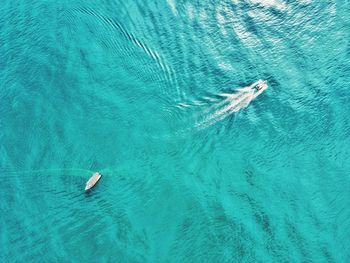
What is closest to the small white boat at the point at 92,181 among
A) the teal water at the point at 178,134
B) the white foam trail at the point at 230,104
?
the teal water at the point at 178,134

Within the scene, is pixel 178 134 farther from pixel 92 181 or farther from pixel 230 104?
pixel 92 181

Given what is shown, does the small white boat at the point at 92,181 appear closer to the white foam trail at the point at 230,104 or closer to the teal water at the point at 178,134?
the teal water at the point at 178,134

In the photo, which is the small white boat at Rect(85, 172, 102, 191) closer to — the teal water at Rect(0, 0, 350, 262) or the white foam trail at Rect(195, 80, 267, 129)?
the teal water at Rect(0, 0, 350, 262)

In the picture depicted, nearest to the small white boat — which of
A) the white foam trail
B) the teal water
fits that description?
the teal water

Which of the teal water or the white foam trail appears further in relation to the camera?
the white foam trail

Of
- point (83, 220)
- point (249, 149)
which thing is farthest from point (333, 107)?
point (83, 220)

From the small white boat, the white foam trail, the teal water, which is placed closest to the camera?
the teal water
